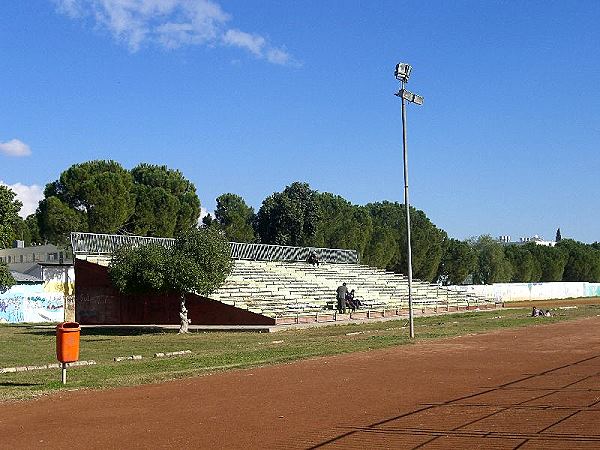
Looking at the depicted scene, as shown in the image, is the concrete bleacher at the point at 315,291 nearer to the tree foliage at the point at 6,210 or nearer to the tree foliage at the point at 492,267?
the tree foliage at the point at 6,210

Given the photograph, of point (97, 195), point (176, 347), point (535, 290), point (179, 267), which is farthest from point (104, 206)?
point (535, 290)

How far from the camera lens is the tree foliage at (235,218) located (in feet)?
284

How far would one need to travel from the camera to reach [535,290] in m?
87.4

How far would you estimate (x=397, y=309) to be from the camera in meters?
50.5

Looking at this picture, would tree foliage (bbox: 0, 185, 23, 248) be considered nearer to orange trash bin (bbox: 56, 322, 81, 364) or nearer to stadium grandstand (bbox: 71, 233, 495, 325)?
stadium grandstand (bbox: 71, 233, 495, 325)

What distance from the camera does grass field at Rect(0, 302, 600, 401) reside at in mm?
17266

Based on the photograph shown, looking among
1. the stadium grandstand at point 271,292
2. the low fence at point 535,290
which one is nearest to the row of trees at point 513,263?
the low fence at point 535,290

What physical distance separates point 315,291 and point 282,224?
30.7 meters

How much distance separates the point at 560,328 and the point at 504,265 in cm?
7745

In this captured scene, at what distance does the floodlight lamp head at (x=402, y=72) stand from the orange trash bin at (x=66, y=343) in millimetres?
17215

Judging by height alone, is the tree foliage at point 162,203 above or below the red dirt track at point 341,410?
above

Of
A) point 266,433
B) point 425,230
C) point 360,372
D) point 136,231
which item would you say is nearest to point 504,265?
point 425,230

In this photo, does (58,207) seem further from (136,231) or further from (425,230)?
(425,230)

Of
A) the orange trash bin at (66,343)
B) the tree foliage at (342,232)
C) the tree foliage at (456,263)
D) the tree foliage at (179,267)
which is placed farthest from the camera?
the tree foliage at (456,263)
